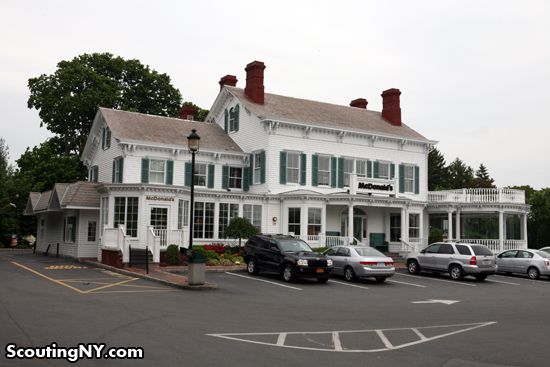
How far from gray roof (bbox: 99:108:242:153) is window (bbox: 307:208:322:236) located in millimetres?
5796

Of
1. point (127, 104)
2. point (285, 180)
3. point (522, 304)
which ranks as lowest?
point (522, 304)

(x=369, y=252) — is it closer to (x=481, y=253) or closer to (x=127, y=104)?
(x=481, y=253)

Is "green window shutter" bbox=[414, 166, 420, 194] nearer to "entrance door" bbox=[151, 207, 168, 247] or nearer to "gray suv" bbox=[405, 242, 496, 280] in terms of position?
"gray suv" bbox=[405, 242, 496, 280]

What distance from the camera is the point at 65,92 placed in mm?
45375

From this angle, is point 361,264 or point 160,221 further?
point 160,221

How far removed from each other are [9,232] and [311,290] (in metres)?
40.2

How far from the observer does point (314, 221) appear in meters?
32.1

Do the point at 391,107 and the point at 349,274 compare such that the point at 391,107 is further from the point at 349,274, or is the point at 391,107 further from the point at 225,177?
the point at 349,274

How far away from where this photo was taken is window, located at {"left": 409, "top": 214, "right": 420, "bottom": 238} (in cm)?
3697

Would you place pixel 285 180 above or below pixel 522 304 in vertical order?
above

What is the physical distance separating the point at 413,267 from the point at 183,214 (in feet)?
38.9

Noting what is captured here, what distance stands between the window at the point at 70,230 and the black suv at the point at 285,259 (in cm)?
1205

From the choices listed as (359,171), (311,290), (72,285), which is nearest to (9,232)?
(359,171)

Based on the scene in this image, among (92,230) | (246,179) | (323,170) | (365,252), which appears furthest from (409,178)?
(92,230)
